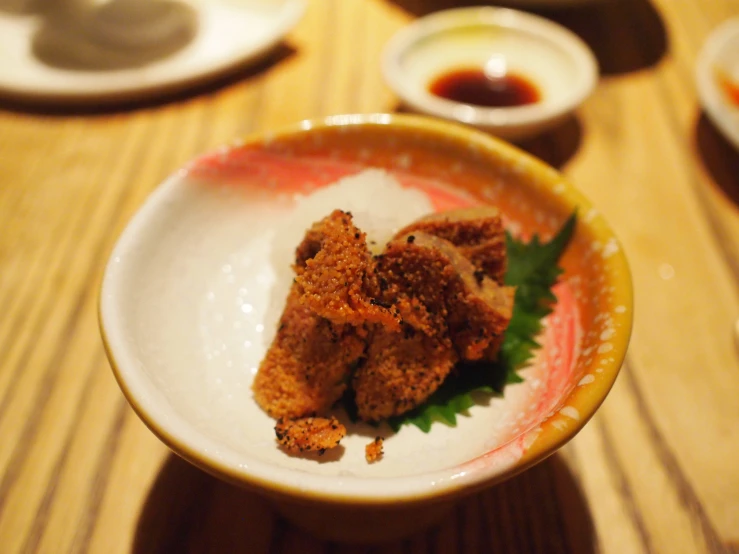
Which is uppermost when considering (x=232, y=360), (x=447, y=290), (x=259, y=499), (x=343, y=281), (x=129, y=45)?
(x=343, y=281)

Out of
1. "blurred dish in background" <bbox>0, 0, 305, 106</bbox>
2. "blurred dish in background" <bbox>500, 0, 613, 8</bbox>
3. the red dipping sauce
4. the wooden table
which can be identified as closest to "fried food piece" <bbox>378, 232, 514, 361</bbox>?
the wooden table

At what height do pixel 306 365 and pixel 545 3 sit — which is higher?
pixel 545 3

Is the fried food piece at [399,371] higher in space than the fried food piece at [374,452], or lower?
higher

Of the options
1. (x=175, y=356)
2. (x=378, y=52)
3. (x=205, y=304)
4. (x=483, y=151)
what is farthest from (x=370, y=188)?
(x=378, y=52)

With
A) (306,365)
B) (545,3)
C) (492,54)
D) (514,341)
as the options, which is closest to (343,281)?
(306,365)

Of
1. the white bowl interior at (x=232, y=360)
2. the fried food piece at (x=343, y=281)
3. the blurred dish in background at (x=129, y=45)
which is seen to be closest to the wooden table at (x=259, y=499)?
the blurred dish in background at (x=129, y=45)

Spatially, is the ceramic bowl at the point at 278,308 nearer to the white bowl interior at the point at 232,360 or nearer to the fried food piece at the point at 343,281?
the white bowl interior at the point at 232,360

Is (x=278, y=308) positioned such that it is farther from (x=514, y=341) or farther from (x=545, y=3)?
(x=545, y=3)
